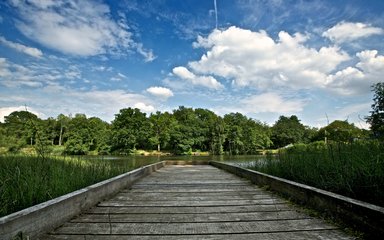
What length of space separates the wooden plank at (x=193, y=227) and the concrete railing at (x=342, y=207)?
0.48 feet

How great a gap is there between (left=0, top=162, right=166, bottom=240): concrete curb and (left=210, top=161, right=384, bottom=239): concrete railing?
76.5 inches

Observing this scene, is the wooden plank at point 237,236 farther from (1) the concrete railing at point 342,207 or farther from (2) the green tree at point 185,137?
(2) the green tree at point 185,137

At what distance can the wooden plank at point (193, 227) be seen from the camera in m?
1.62

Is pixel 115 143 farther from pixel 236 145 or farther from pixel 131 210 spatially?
pixel 131 210

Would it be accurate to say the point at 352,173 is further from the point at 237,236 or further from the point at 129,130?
the point at 129,130

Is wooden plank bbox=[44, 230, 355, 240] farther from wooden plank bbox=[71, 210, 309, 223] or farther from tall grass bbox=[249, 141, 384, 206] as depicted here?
tall grass bbox=[249, 141, 384, 206]

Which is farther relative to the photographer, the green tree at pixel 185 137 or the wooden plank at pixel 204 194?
the green tree at pixel 185 137

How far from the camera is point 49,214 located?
5.32 ft

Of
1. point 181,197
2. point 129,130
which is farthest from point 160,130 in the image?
point 181,197

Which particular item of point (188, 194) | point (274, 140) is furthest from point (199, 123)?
point (188, 194)

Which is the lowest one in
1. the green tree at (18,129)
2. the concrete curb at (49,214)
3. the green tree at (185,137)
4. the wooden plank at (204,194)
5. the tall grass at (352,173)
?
the wooden plank at (204,194)

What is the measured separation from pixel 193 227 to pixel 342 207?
1.05m

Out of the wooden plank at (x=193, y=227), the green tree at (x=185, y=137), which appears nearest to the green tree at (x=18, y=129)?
the wooden plank at (x=193, y=227)

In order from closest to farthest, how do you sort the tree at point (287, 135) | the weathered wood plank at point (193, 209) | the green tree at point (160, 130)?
1. the weathered wood plank at point (193, 209)
2. the green tree at point (160, 130)
3. the tree at point (287, 135)
